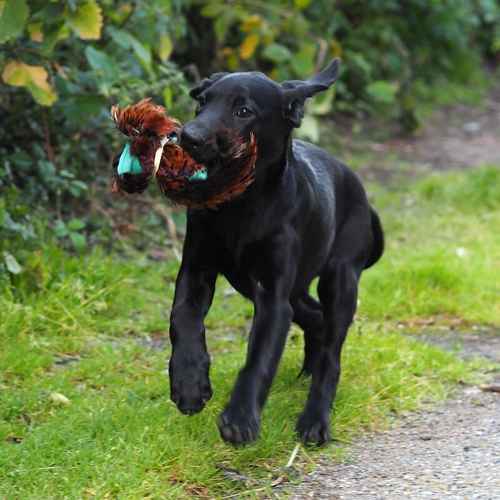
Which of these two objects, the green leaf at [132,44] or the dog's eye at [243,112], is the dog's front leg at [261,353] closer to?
the dog's eye at [243,112]

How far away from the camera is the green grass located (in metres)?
3.54

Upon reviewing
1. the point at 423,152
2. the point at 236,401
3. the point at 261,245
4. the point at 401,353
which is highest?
the point at 261,245

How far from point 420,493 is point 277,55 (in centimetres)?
432

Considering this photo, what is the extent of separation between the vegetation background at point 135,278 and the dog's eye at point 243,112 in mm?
1076

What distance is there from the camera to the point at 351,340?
4922mm

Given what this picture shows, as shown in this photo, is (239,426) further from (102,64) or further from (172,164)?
(102,64)

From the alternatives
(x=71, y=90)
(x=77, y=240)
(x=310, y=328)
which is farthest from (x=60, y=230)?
(x=310, y=328)

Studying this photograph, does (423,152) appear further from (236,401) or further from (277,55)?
(236,401)

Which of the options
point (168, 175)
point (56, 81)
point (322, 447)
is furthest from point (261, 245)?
point (56, 81)

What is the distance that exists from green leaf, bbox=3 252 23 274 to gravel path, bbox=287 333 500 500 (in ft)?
6.12

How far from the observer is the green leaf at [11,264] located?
5020mm

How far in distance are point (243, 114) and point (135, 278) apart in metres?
2.42

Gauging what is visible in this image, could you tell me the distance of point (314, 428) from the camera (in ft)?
12.8

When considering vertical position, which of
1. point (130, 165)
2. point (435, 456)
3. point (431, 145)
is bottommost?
point (431, 145)
